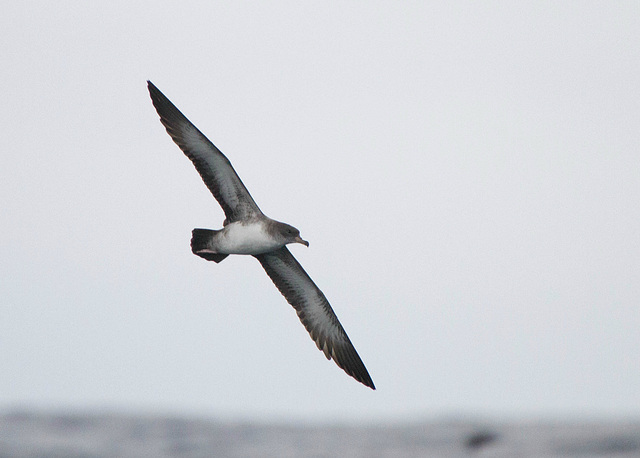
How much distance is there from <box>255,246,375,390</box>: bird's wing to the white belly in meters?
0.89

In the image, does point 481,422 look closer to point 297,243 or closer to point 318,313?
point 318,313

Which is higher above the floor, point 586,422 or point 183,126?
point 183,126

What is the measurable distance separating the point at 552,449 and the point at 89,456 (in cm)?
940

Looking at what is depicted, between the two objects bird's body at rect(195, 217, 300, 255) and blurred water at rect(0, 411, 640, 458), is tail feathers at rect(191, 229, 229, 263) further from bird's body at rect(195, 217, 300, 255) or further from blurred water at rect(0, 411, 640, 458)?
blurred water at rect(0, 411, 640, 458)

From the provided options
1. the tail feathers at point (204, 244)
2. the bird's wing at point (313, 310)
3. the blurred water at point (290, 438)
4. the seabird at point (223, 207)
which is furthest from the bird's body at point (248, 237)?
the blurred water at point (290, 438)

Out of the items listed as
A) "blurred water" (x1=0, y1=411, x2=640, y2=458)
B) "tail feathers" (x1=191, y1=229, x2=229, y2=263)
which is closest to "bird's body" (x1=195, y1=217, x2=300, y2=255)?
"tail feathers" (x1=191, y1=229, x2=229, y2=263)

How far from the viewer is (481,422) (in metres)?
21.1

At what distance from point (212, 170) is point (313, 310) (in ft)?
10.5

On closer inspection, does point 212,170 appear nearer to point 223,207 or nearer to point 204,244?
point 223,207

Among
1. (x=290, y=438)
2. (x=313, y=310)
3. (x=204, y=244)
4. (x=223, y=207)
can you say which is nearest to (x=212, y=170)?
(x=223, y=207)

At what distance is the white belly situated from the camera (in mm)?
12773

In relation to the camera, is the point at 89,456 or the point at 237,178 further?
the point at 89,456

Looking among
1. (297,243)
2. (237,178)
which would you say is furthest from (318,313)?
(237,178)

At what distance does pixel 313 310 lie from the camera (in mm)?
14844
